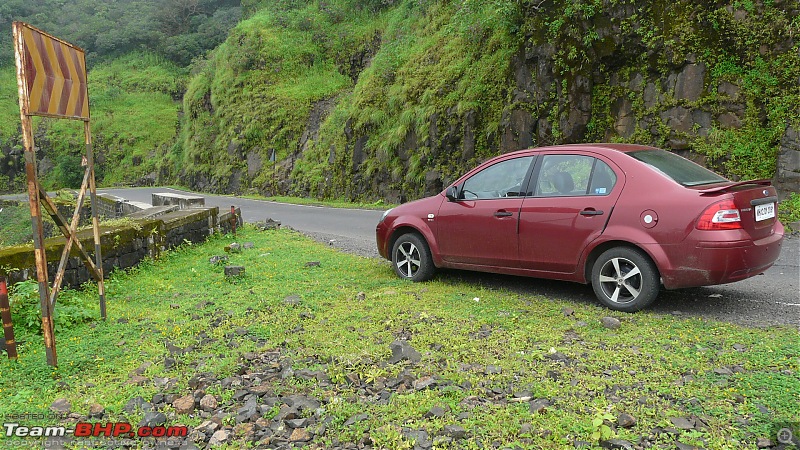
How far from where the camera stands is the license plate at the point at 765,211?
196 inches

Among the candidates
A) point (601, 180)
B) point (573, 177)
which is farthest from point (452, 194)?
point (601, 180)

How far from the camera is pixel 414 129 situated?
64.8 ft

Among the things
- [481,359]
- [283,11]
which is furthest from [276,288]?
[283,11]

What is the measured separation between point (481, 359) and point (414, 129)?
16211 millimetres

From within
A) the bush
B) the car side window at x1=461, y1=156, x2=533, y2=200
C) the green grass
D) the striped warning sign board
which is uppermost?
the striped warning sign board

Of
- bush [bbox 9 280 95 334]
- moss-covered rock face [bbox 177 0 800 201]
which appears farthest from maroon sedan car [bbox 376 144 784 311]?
moss-covered rock face [bbox 177 0 800 201]

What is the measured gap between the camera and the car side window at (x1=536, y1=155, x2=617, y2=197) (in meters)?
5.45

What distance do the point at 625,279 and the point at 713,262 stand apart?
2.51 feet

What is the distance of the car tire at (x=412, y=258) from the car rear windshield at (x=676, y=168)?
2.64 m

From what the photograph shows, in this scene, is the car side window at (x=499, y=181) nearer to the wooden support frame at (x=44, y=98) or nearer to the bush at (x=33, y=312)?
the wooden support frame at (x=44, y=98)

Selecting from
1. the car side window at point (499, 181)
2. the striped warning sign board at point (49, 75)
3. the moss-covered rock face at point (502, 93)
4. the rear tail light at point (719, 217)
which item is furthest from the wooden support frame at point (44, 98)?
the moss-covered rock face at point (502, 93)

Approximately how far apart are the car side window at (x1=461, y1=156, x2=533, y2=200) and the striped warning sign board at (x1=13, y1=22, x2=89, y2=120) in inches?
163

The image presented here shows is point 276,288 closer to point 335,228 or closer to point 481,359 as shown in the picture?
point 481,359

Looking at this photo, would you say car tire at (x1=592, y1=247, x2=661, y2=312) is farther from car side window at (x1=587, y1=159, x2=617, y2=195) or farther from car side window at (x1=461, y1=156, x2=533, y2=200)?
car side window at (x1=461, y1=156, x2=533, y2=200)
